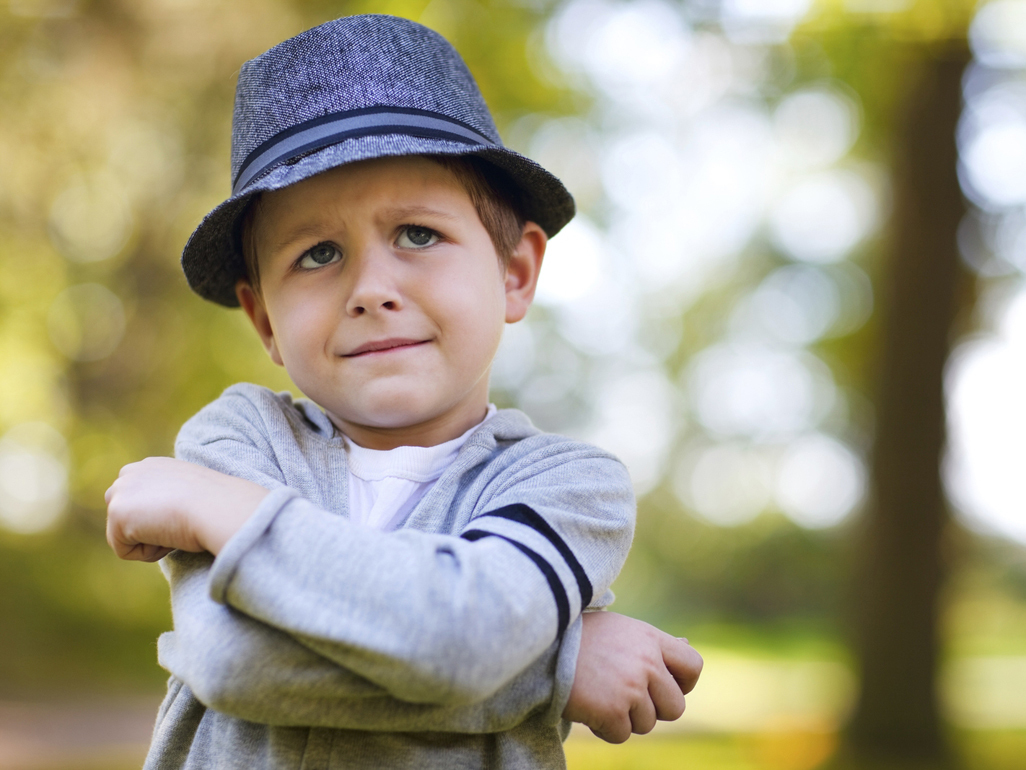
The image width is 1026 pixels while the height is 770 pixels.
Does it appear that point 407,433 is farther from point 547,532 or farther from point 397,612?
point 397,612

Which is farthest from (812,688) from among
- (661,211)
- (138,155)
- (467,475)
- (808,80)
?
(467,475)

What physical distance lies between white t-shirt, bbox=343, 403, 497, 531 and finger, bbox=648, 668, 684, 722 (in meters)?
0.54

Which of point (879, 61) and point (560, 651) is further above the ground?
point (879, 61)

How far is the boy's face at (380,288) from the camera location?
1.62m

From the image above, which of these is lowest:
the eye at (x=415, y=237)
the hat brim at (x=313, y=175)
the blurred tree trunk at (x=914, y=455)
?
the eye at (x=415, y=237)

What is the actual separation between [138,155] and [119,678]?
247 inches

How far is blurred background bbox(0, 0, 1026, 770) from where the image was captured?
698 centimetres

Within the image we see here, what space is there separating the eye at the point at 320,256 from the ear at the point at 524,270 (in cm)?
42

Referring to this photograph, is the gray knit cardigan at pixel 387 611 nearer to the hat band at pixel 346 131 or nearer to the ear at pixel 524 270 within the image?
the ear at pixel 524 270

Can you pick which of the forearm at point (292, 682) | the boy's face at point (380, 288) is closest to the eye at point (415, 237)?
the boy's face at point (380, 288)

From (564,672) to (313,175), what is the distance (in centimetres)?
97

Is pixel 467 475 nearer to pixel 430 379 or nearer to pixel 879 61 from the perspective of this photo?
pixel 430 379

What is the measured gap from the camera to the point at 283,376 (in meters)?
10.0

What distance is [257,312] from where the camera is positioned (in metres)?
1.98
